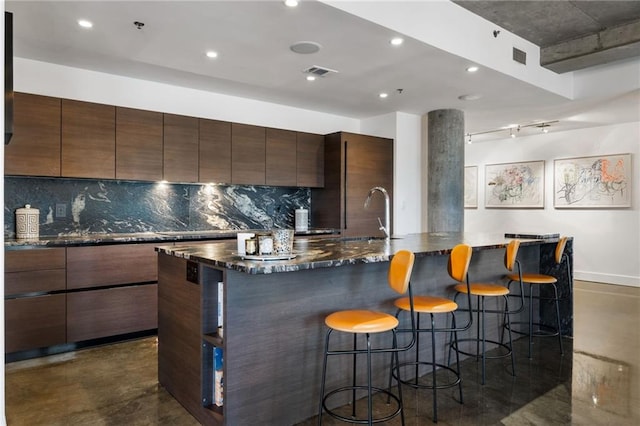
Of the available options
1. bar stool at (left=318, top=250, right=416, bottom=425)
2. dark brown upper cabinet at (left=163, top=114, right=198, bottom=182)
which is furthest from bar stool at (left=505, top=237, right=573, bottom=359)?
dark brown upper cabinet at (left=163, top=114, right=198, bottom=182)

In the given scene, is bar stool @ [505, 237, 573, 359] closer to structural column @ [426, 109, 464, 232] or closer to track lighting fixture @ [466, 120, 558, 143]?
structural column @ [426, 109, 464, 232]

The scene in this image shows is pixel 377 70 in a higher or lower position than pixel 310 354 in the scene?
higher

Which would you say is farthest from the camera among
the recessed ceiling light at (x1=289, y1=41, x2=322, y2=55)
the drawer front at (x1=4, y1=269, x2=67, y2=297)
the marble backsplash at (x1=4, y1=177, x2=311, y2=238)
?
the marble backsplash at (x1=4, y1=177, x2=311, y2=238)

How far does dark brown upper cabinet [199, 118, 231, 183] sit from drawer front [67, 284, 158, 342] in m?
1.44

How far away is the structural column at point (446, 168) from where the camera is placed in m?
5.81

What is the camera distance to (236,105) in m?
5.27

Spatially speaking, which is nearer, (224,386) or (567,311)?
(224,386)

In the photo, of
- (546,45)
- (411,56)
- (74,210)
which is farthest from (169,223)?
(546,45)

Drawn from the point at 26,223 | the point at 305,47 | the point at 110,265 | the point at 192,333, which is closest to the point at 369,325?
the point at 192,333

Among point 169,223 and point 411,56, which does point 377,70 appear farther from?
point 169,223

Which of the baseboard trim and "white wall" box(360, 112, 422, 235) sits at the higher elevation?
"white wall" box(360, 112, 422, 235)

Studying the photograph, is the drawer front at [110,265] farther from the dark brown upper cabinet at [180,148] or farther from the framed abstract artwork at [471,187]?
the framed abstract artwork at [471,187]

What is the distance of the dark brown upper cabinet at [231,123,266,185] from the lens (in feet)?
16.0

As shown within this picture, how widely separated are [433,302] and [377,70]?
8.30 ft
